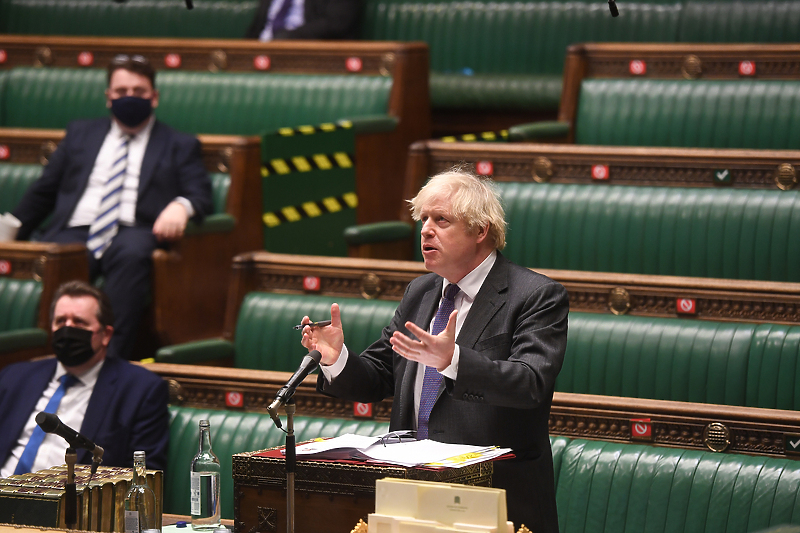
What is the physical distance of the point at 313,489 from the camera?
162 centimetres

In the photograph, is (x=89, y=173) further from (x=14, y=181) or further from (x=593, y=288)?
(x=593, y=288)

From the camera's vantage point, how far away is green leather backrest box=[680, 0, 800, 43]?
4270 millimetres

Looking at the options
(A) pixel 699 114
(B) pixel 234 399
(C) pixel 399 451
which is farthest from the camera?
(A) pixel 699 114

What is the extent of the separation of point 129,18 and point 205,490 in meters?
4.06

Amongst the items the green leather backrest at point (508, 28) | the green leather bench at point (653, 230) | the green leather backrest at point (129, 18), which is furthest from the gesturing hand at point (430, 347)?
the green leather backrest at point (129, 18)

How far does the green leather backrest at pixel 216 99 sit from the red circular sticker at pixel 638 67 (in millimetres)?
870

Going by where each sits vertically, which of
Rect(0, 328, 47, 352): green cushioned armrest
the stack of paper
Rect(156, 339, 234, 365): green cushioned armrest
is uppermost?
Rect(0, 328, 47, 352): green cushioned armrest

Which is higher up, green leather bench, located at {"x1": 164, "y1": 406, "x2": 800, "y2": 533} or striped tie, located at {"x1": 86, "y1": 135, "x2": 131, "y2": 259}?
striped tie, located at {"x1": 86, "y1": 135, "x2": 131, "y2": 259}

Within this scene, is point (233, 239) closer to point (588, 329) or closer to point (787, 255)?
point (588, 329)

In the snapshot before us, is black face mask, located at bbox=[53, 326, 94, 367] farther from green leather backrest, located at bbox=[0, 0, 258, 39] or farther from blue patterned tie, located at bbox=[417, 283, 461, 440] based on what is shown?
green leather backrest, located at bbox=[0, 0, 258, 39]

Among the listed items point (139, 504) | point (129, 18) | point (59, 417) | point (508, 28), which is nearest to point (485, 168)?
point (508, 28)

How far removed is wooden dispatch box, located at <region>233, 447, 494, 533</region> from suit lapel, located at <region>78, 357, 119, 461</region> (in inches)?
38.8

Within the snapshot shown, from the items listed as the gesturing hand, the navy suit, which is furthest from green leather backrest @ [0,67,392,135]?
the gesturing hand

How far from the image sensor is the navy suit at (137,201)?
3.34 metres
